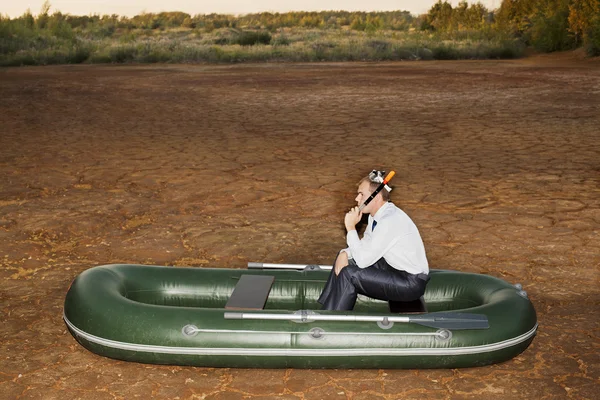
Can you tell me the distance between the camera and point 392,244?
430 cm

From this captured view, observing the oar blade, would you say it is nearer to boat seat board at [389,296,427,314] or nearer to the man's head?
boat seat board at [389,296,427,314]

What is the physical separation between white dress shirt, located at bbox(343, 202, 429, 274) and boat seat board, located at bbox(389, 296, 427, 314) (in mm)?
194

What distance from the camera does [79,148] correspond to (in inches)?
439

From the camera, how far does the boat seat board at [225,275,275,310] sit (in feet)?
13.8

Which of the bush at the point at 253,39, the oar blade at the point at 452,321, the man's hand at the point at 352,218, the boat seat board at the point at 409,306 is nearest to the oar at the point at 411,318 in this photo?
the oar blade at the point at 452,321

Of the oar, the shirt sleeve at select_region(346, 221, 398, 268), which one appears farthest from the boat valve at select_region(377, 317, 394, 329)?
the shirt sleeve at select_region(346, 221, 398, 268)

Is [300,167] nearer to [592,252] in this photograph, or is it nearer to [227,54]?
[592,252]

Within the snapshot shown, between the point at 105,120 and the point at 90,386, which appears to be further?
the point at 105,120

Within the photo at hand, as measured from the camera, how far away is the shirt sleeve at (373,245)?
14.0 feet

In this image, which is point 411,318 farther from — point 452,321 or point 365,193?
point 365,193

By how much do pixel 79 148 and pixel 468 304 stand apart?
26.5ft

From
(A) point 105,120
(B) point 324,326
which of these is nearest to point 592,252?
(B) point 324,326

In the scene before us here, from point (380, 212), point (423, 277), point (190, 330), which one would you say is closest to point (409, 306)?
point (423, 277)

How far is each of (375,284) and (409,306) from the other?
0.80ft
